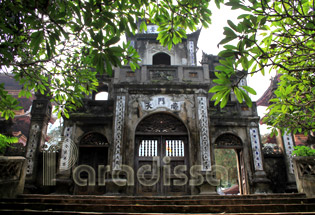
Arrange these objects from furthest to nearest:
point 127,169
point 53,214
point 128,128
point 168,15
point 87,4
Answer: point 128,128
point 127,169
point 168,15
point 53,214
point 87,4

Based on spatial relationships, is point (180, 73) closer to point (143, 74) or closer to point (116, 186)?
point (143, 74)

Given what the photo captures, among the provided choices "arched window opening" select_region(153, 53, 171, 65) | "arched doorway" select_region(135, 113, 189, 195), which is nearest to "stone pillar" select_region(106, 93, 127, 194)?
"arched doorway" select_region(135, 113, 189, 195)

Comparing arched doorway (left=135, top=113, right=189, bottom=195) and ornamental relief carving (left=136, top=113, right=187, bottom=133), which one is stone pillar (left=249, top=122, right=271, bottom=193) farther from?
ornamental relief carving (left=136, top=113, right=187, bottom=133)

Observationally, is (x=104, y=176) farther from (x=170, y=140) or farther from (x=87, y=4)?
(x=87, y=4)

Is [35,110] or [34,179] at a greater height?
[35,110]

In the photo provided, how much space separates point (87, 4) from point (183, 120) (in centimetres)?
720

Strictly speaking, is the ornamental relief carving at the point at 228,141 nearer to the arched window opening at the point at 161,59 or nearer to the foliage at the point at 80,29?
the arched window opening at the point at 161,59

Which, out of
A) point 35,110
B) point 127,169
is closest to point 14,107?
point 127,169

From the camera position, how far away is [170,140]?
966 centimetres

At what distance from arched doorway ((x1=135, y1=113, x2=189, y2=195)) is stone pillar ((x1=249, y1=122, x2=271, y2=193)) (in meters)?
3.14

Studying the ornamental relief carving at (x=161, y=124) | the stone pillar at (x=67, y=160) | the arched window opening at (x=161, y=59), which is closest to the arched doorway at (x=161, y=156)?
the ornamental relief carving at (x=161, y=124)

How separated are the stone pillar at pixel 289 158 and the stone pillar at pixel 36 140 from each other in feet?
35.4

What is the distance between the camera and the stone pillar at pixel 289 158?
33.1 ft

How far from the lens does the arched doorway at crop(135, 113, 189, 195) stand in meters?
8.92
